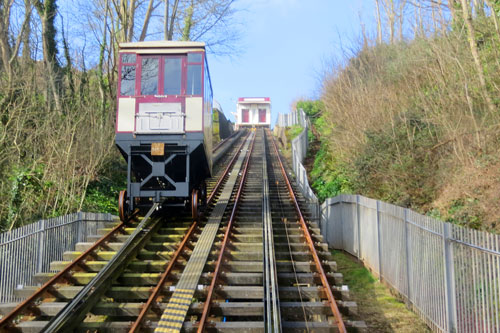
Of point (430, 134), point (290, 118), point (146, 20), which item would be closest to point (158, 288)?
point (430, 134)

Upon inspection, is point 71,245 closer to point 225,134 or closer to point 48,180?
point 48,180

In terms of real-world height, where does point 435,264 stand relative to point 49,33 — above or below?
below

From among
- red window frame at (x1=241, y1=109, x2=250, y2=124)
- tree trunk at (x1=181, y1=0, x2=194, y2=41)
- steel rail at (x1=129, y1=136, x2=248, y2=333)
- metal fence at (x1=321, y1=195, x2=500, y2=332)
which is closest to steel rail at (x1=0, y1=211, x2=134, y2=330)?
steel rail at (x1=129, y1=136, x2=248, y2=333)

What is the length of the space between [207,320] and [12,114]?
31.2ft

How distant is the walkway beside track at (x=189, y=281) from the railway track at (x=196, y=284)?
0.01 metres

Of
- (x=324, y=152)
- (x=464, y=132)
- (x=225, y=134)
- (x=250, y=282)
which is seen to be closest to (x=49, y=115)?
(x=250, y=282)

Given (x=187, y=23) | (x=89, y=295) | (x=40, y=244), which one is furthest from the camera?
(x=187, y=23)

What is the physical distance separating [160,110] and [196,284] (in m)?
4.45

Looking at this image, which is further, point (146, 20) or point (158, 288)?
point (146, 20)

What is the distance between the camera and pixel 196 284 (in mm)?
6148

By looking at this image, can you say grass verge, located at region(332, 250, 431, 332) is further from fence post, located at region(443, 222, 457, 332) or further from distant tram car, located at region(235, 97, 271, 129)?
distant tram car, located at region(235, 97, 271, 129)

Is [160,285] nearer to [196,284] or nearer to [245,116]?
[196,284]

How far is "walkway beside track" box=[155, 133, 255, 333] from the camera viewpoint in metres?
5.07

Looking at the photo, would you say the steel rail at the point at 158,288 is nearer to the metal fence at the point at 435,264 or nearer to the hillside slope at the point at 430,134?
the metal fence at the point at 435,264
